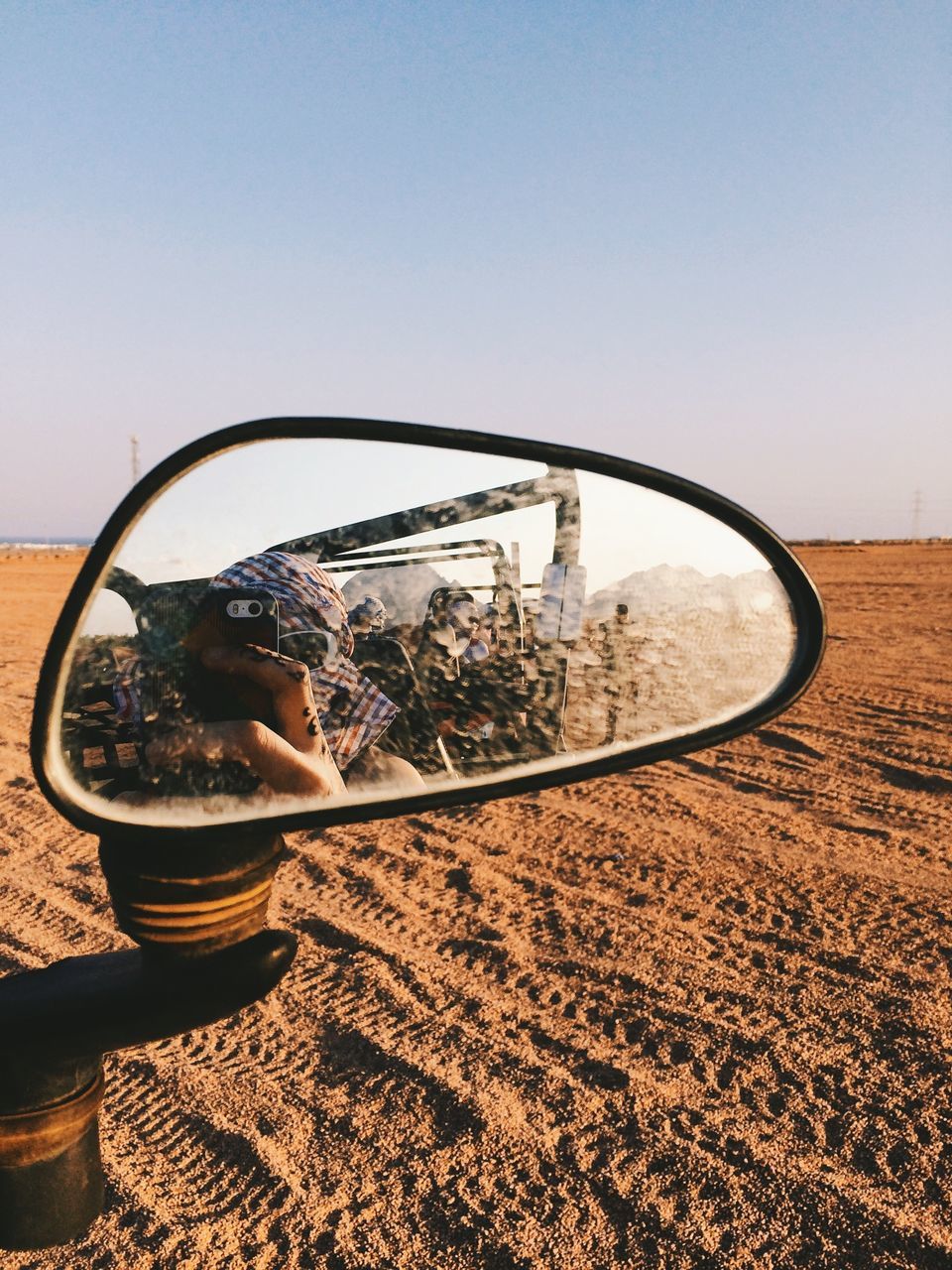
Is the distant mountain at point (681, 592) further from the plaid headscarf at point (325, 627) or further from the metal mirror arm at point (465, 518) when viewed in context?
the plaid headscarf at point (325, 627)

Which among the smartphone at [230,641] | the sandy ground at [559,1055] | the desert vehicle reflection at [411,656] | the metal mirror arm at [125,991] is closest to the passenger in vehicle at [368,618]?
the desert vehicle reflection at [411,656]

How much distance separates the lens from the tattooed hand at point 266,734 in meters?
1.24

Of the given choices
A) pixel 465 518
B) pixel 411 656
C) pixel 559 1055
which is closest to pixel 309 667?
pixel 411 656

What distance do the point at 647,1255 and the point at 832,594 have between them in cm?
2134

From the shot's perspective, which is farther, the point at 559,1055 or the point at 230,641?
the point at 559,1055

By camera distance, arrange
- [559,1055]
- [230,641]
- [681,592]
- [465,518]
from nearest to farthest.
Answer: [230,641]
[465,518]
[681,592]
[559,1055]

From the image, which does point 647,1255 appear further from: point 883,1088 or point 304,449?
point 304,449

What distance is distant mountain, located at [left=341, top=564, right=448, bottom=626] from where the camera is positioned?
1.32 metres

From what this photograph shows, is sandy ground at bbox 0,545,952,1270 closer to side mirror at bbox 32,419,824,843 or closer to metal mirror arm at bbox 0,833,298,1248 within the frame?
metal mirror arm at bbox 0,833,298,1248

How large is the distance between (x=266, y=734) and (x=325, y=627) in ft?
0.57

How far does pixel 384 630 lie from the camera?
4.30 feet

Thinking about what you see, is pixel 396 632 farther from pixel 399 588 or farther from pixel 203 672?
pixel 203 672

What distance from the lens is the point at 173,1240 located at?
2.35 meters

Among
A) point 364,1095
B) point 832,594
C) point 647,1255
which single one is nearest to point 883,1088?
point 647,1255
